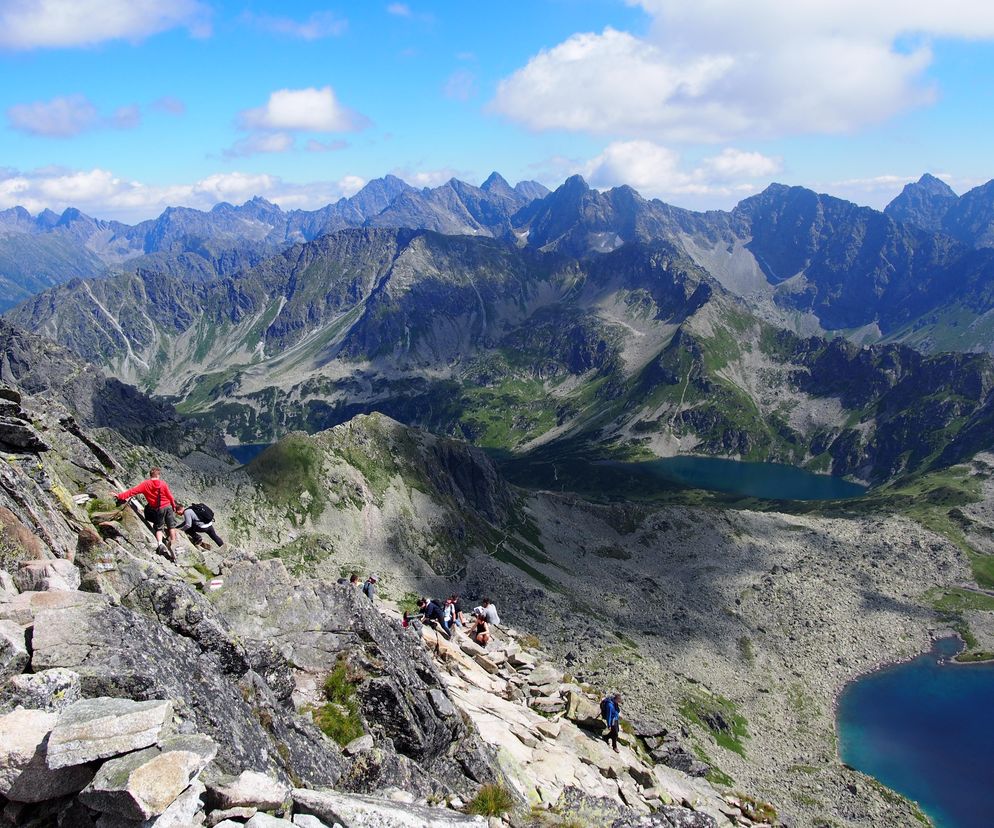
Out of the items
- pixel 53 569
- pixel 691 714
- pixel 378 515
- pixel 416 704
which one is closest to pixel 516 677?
pixel 416 704

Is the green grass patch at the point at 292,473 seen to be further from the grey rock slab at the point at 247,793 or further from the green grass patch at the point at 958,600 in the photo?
the green grass patch at the point at 958,600

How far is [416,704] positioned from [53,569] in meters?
13.8

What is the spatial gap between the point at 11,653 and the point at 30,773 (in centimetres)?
309

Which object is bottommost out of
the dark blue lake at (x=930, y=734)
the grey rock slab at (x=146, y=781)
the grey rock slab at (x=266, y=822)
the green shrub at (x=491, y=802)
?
the dark blue lake at (x=930, y=734)

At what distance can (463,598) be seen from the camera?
11506 cm

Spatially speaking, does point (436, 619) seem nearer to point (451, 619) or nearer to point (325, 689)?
point (451, 619)

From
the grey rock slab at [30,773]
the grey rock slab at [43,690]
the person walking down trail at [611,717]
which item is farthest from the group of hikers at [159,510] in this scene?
the person walking down trail at [611,717]

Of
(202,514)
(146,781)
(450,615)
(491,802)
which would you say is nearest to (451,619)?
(450,615)

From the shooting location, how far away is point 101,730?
1241 cm

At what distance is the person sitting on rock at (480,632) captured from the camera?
47469mm

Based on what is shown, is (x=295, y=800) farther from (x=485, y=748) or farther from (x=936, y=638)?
(x=936, y=638)

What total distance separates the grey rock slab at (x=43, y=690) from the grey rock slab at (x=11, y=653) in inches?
10.0

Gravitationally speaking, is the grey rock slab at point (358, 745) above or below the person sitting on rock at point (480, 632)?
above

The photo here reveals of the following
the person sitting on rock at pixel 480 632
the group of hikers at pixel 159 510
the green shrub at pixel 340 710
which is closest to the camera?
the green shrub at pixel 340 710
